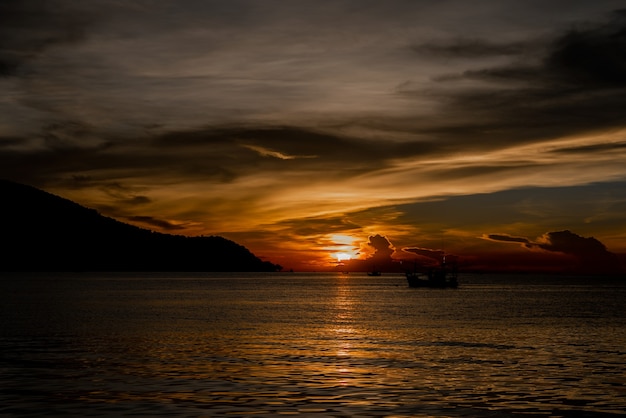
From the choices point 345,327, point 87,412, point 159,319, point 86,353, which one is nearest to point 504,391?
point 87,412

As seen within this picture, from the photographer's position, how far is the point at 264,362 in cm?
4772

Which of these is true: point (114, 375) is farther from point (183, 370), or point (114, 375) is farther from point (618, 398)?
point (618, 398)

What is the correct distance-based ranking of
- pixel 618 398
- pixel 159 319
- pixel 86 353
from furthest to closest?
pixel 159 319 < pixel 86 353 < pixel 618 398

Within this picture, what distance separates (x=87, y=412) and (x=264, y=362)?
17665mm

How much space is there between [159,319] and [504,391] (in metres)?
60.5

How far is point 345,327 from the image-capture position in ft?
265

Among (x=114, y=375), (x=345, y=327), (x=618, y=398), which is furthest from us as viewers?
(x=345, y=327)

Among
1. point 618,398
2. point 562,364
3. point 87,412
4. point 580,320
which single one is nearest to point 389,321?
point 580,320

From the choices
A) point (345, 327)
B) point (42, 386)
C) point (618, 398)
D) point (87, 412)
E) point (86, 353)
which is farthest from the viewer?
point (345, 327)

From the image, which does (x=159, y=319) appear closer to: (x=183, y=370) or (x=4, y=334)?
(x=4, y=334)

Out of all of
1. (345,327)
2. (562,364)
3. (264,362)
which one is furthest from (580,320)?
(264,362)

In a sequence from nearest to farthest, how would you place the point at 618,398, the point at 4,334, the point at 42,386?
the point at 618,398 < the point at 42,386 < the point at 4,334

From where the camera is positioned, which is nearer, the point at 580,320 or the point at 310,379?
the point at 310,379

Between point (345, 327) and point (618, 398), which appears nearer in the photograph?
point (618, 398)
